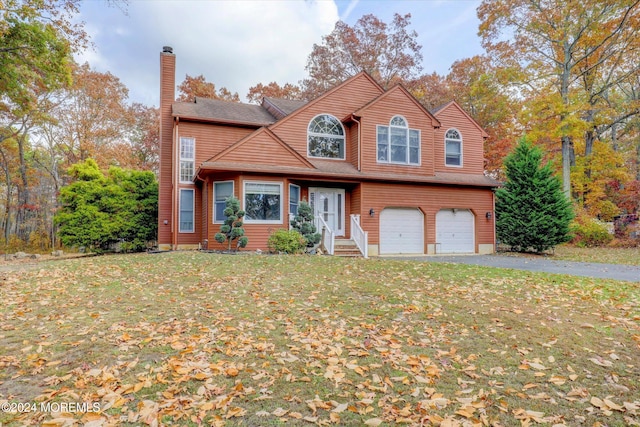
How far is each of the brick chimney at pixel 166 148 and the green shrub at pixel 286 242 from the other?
18.5 ft

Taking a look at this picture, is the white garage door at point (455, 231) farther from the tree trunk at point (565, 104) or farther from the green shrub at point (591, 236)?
the tree trunk at point (565, 104)

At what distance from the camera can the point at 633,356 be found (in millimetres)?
4082

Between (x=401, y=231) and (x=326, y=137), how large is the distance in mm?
5332

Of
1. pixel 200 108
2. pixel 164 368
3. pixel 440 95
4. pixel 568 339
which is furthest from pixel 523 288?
pixel 440 95

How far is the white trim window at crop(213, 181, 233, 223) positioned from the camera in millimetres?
13133

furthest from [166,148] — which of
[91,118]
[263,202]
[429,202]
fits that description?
[91,118]

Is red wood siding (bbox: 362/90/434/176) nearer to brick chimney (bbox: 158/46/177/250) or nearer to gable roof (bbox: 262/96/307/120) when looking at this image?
gable roof (bbox: 262/96/307/120)

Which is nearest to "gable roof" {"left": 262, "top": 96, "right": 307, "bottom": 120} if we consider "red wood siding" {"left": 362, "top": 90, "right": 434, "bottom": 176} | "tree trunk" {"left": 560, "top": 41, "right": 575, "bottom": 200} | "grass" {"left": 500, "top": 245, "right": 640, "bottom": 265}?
"red wood siding" {"left": 362, "top": 90, "right": 434, "bottom": 176}

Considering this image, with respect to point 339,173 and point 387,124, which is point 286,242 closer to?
point 339,173

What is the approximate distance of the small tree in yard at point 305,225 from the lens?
12844 millimetres

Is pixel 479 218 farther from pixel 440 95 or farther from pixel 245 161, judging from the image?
pixel 440 95

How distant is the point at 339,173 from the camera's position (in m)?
14.1

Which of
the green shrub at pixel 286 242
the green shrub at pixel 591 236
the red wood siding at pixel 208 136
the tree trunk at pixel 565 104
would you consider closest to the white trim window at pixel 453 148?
the tree trunk at pixel 565 104

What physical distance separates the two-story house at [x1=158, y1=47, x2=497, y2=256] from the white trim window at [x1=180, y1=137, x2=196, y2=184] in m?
0.04
